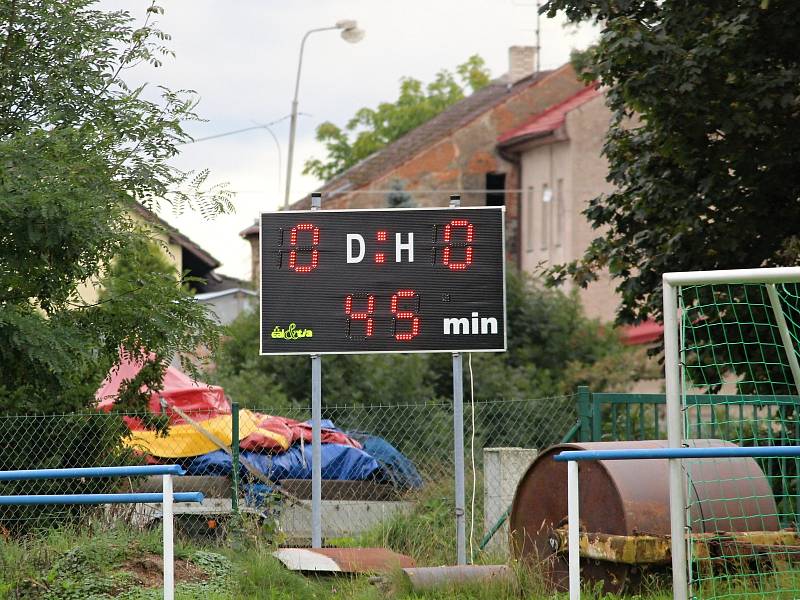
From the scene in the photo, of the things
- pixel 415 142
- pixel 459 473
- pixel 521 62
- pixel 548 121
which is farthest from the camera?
pixel 521 62

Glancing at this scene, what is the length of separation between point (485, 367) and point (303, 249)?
17.9 metres

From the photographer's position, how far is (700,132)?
1330cm

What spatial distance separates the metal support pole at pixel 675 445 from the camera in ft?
24.3

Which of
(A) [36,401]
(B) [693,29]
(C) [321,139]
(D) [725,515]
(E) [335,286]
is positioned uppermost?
(C) [321,139]

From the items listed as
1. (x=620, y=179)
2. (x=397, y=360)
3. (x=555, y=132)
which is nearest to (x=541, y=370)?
(x=397, y=360)

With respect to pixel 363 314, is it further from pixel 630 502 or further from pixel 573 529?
pixel 573 529

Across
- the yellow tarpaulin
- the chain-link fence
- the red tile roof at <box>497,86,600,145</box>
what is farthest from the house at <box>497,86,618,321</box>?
the yellow tarpaulin

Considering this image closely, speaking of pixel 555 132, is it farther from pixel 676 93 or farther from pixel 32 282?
pixel 32 282

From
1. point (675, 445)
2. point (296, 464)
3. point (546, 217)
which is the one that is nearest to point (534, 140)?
point (546, 217)

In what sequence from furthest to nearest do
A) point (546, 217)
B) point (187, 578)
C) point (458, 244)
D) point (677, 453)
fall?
point (546, 217)
point (458, 244)
point (187, 578)
point (677, 453)

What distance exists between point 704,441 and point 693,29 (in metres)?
5.79

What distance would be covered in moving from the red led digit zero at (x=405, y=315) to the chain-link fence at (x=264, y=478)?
0.92m

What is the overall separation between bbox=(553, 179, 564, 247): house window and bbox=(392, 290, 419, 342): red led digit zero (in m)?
26.6

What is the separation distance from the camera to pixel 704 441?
8.70m
